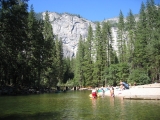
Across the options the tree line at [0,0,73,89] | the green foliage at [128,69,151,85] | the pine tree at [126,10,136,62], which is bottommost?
the green foliage at [128,69,151,85]

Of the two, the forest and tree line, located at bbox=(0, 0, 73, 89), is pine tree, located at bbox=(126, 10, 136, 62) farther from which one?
tree line, located at bbox=(0, 0, 73, 89)

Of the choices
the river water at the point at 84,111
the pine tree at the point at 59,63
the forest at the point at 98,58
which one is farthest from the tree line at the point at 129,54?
the river water at the point at 84,111

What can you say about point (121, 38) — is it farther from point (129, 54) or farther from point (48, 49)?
point (48, 49)

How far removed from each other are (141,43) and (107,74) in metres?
13.8

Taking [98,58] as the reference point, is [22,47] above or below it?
below

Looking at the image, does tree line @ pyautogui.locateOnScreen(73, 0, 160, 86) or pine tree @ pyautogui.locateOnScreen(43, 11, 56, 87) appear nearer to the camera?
tree line @ pyautogui.locateOnScreen(73, 0, 160, 86)

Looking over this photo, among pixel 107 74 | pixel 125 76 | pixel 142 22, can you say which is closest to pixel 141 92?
pixel 125 76

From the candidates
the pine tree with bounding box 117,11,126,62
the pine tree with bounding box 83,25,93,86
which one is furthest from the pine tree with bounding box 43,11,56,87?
the pine tree with bounding box 117,11,126,62

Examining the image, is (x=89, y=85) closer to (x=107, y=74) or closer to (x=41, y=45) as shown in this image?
(x=107, y=74)

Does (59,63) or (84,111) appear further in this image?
(59,63)

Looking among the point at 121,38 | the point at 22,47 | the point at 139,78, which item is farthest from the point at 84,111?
the point at 121,38

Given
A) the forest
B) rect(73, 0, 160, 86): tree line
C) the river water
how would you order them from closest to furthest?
the river water → the forest → rect(73, 0, 160, 86): tree line

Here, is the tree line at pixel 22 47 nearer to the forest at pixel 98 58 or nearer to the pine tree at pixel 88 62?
the forest at pixel 98 58

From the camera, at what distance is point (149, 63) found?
5912 centimetres
